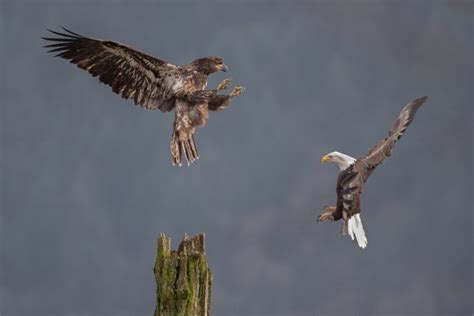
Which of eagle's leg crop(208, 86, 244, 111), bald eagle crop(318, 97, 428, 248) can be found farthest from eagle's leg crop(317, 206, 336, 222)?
eagle's leg crop(208, 86, 244, 111)

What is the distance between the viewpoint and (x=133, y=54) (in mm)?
13258

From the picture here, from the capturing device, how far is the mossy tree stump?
9508 mm

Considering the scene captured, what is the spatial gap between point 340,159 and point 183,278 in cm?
373

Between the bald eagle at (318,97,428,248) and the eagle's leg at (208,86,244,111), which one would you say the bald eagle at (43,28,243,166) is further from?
the bald eagle at (318,97,428,248)

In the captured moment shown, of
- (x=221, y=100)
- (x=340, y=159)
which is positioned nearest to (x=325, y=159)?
(x=340, y=159)

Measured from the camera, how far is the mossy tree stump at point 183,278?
31.2ft

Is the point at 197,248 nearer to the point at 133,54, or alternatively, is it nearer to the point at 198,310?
the point at 198,310

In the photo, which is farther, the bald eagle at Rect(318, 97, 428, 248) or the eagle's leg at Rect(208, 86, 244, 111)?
the eagle's leg at Rect(208, 86, 244, 111)

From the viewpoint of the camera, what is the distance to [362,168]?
12.0 meters

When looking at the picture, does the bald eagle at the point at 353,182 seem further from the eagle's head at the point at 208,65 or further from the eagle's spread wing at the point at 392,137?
A: the eagle's head at the point at 208,65

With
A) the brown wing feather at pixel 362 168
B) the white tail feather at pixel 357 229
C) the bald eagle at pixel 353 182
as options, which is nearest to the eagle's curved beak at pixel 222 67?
the bald eagle at pixel 353 182

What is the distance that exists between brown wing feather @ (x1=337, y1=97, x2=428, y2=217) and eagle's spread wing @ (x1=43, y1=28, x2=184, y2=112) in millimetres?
3068

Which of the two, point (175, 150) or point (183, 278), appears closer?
point (183, 278)

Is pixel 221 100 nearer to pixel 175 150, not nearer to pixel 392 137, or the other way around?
pixel 175 150
